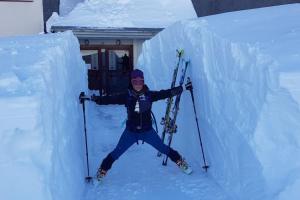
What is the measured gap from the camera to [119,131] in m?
8.84

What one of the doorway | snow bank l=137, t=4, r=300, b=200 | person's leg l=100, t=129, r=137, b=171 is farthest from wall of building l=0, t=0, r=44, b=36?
person's leg l=100, t=129, r=137, b=171

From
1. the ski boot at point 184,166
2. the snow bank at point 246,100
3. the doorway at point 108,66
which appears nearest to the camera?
the snow bank at point 246,100

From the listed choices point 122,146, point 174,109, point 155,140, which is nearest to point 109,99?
point 122,146

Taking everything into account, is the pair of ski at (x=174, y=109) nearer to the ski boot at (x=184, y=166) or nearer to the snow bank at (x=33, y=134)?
the ski boot at (x=184, y=166)

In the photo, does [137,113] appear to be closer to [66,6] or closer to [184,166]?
[184,166]

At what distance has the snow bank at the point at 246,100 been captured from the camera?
11.5ft

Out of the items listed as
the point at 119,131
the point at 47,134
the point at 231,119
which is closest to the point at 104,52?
the point at 119,131

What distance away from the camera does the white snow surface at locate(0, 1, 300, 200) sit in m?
2.97

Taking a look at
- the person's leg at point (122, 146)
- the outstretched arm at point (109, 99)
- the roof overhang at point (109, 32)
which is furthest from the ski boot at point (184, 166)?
the roof overhang at point (109, 32)

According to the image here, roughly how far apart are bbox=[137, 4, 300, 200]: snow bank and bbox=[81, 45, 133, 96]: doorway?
6.83 m

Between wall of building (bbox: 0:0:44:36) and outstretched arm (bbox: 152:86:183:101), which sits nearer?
outstretched arm (bbox: 152:86:183:101)

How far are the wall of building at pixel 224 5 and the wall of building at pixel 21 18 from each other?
18.2 feet

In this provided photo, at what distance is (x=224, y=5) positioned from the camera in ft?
47.7

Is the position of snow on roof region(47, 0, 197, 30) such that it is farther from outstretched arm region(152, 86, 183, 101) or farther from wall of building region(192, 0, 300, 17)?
outstretched arm region(152, 86, 183, 101)
